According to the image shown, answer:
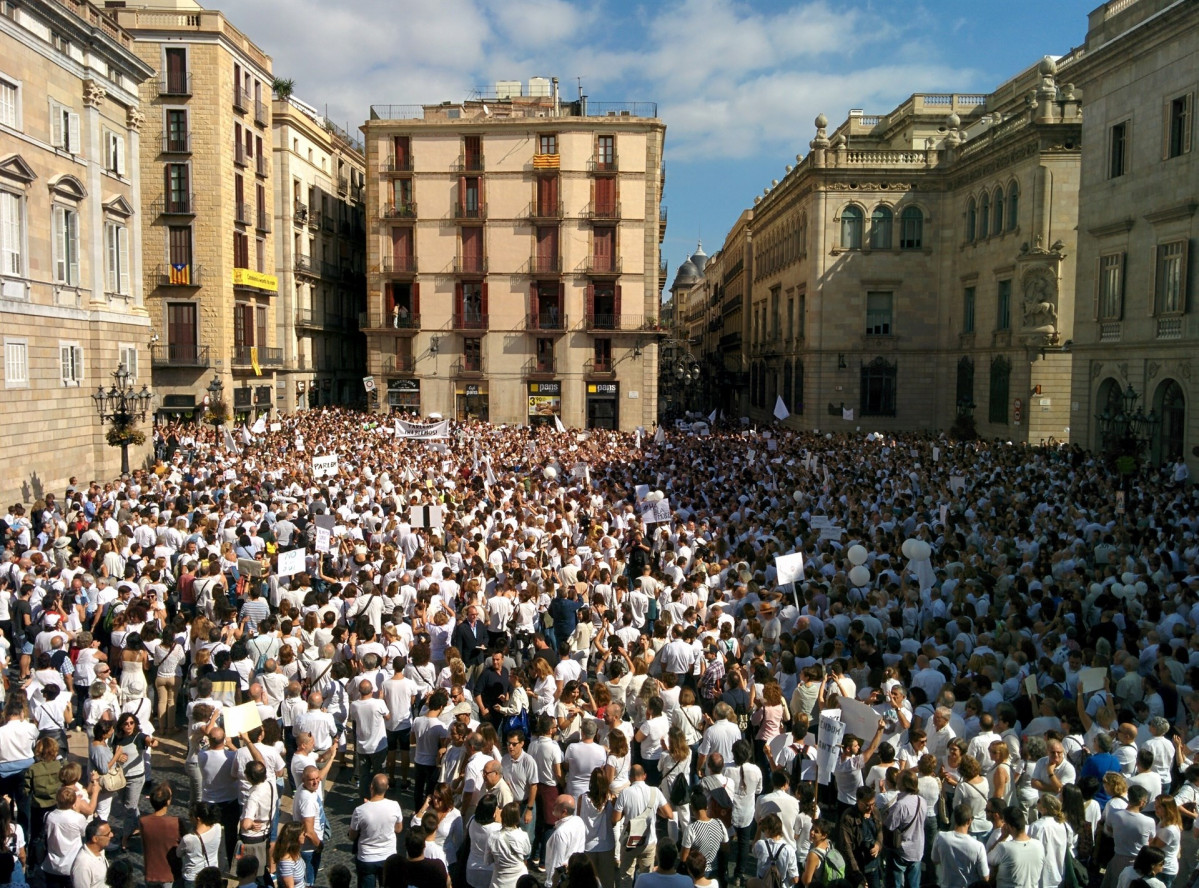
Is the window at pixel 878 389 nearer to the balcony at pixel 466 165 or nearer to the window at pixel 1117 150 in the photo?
the window at pixel 1117 150

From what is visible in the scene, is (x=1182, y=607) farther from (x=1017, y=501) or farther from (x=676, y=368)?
(x=676, y=368)

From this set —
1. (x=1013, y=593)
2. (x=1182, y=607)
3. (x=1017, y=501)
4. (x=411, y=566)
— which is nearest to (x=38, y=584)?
(x=411, y=566)

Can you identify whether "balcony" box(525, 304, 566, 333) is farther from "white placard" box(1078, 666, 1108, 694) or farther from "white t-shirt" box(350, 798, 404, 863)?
"white t-shirt" box(350, 798, 404, 863)

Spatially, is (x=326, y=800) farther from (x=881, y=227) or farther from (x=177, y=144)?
(x=881, y=227)

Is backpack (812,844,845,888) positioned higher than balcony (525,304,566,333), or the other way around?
balcony (525,304,566,333)

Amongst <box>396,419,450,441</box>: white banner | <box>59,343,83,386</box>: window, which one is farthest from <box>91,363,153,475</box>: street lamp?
<box>396,419,450,441</box>: white banner

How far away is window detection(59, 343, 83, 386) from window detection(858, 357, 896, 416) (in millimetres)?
32771

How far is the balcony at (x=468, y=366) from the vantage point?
4884cm

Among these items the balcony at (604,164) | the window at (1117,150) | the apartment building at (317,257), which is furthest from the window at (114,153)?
the window at (1117,150)

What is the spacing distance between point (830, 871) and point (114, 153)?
94.9 ft

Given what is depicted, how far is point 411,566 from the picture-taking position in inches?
558

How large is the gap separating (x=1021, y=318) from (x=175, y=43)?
3421 cm

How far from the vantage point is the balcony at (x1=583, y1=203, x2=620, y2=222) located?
157 ft

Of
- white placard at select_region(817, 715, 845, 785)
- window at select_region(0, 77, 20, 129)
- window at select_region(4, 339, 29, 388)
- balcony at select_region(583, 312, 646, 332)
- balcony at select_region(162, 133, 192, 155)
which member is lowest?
white placard at select_region(817, 715, 845, 785)
